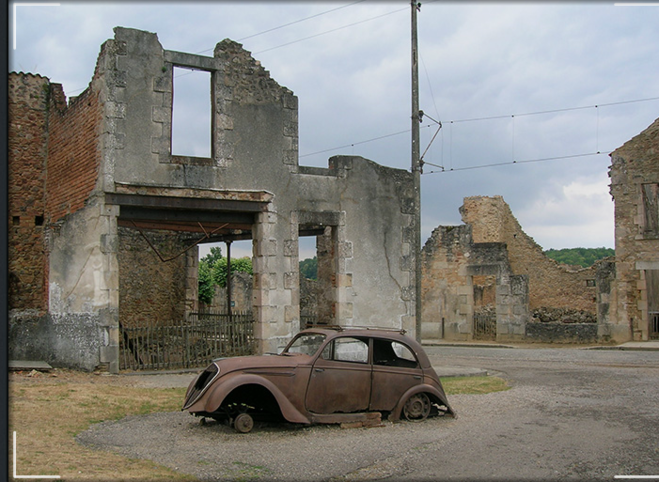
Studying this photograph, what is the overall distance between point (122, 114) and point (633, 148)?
60.7 ft

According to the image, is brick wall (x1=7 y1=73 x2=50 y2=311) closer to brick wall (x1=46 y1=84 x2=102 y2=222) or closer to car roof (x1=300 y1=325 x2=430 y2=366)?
brick wall (x1=46 y1=84 x2=102 y2=222)

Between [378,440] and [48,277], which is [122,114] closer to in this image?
[48,277]

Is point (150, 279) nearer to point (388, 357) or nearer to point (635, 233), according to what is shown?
point (388, 357)

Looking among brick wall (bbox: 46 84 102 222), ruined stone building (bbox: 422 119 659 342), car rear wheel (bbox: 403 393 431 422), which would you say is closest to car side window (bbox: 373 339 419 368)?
car rear wheel (bbox: 403 393 431 422)

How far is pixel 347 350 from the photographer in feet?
28.5

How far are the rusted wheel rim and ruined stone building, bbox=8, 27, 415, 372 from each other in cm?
557

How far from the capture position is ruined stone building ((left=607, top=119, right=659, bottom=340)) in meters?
23.5

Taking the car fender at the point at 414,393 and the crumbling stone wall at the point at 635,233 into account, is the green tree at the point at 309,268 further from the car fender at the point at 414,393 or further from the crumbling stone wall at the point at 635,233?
the car fender at the point at 414,393

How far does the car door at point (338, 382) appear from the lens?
8.10 m

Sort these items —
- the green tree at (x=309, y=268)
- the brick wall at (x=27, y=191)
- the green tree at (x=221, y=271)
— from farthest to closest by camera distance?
the green tree at (x=309, y=268) < the green tree at (x=221, y=271) < the brick wall at (x=27, y=191)

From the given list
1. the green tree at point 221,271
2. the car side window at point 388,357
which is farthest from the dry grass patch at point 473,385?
the green tree at point 221,271

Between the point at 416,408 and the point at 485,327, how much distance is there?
61.9ft

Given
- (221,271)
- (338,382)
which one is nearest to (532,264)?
(221,271)

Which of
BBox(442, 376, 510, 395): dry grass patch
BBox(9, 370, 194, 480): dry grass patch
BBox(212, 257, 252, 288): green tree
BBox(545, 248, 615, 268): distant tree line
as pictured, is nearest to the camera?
BBox(9, 370, 194, 480): dry grass patch
